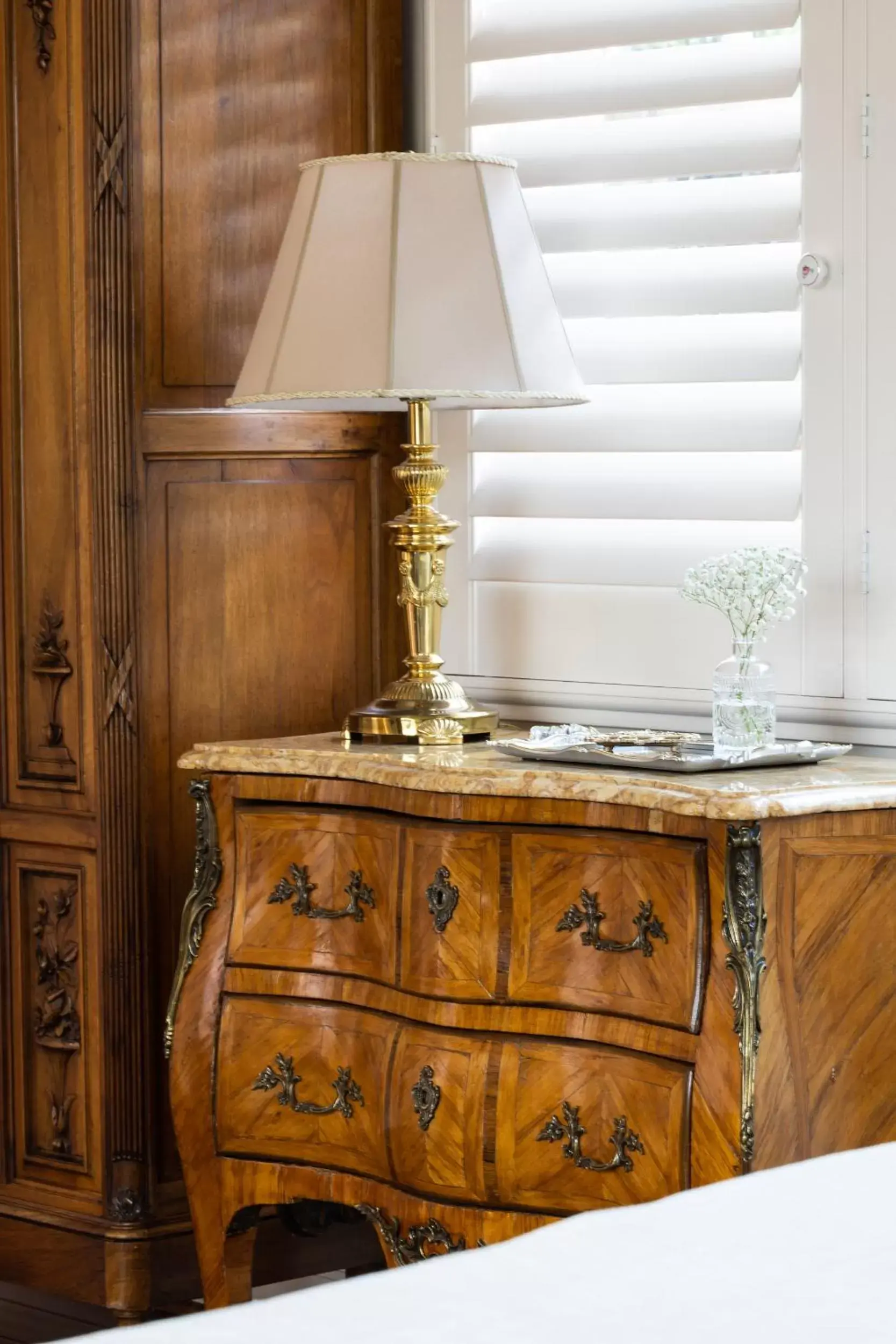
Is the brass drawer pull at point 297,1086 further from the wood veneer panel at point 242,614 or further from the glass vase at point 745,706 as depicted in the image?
the glass vase at point 745,706

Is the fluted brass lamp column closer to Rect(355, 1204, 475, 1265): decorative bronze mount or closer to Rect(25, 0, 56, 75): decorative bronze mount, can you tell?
Rect(25, 0, 56, 75): decorative bronze mount

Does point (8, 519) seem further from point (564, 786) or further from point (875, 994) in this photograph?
point (875, 994)

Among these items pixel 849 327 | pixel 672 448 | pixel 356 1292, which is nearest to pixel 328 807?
pixel 672 448

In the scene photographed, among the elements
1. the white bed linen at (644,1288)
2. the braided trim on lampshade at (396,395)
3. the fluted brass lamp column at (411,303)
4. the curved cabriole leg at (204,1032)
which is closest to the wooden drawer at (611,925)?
the fluted brass lamp column at (411,303)

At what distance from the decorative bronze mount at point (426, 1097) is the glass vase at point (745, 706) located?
1.65ft

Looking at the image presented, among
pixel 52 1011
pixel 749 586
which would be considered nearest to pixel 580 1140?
pixel 749 586

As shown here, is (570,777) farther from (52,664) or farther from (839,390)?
(52,664)

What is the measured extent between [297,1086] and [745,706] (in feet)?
2.36

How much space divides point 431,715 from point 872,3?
1.03 meters

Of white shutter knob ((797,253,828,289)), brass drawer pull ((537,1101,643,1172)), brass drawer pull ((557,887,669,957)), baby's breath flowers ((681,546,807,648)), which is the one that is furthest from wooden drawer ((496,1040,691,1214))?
white shutter knob ((797,253,828,289))

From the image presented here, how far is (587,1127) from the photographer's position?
2076mm

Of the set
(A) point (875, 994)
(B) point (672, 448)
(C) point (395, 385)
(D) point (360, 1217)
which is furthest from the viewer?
(D) point (360, 1217)

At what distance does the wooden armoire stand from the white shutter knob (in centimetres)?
73

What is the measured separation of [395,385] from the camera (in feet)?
7.52
